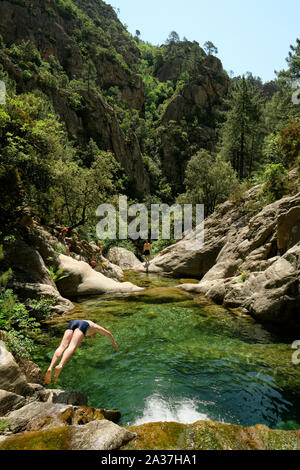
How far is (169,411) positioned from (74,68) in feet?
274

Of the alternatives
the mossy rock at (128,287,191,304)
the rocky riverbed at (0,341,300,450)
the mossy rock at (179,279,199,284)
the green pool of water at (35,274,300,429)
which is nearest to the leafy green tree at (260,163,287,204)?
the mossy rock at (179,279,199,284)

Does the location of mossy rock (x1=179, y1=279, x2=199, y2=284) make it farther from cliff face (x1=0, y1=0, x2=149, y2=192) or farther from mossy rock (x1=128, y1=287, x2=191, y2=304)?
cliff face (x1=0, y1=0, x2=149, y2=192)

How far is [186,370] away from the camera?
603 centimetres

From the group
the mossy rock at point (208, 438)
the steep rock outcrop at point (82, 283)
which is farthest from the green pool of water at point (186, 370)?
→ the steep rock outcrop at point (82, 283)

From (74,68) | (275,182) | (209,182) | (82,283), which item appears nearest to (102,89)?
(74,68)

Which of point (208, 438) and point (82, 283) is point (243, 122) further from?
point (208, 438)

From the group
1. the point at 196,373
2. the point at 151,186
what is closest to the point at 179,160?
the point at 151,186

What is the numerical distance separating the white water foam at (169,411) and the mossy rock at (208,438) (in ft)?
3.02

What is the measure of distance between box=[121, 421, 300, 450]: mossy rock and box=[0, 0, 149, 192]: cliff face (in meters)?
52.2

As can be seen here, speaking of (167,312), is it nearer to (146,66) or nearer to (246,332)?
(246,332)

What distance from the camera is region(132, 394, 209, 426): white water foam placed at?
435 cm

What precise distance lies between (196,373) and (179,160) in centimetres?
6610

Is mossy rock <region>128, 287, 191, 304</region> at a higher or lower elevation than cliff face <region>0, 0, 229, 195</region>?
lower

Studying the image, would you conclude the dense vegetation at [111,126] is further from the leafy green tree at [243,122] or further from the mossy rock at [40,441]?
the mossy rock at [40,441]
